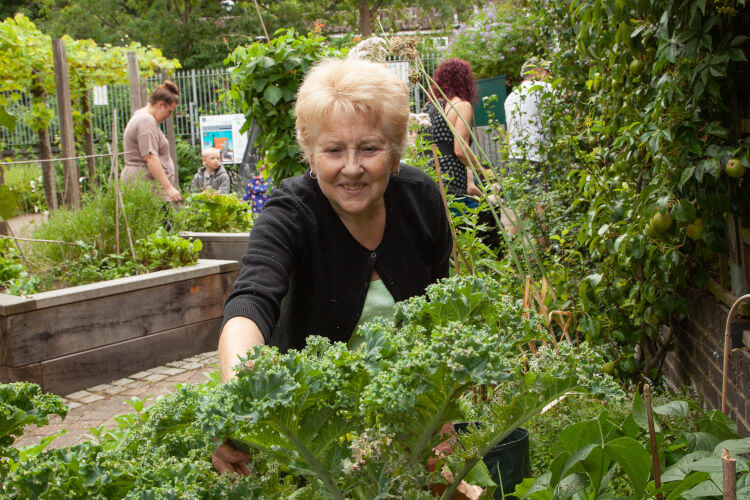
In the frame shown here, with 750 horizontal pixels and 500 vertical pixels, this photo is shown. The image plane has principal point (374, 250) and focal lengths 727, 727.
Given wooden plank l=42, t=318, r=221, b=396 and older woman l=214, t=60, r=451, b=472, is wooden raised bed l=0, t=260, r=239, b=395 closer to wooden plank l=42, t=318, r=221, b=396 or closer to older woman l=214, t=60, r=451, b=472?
wooden plank l=42, t=318, r=221, b=396

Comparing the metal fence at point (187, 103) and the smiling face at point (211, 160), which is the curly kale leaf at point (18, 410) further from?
the metal fence at point (187, 103)

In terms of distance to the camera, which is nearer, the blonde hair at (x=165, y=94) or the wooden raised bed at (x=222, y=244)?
the wooden raised bed at (x=222, y=244)

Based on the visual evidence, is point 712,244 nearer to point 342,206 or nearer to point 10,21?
point 342,206

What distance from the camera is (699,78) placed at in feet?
8.57

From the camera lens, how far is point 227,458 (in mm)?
1212

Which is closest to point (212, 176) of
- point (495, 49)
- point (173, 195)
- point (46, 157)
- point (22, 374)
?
point (173, 195)

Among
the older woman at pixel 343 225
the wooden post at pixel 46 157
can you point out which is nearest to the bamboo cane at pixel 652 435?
the older woman at pixel 343 225

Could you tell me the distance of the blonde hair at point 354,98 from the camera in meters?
2.03

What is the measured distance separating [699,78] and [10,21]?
1076cm

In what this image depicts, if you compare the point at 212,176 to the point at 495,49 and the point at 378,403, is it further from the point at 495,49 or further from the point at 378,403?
the point at 378,403

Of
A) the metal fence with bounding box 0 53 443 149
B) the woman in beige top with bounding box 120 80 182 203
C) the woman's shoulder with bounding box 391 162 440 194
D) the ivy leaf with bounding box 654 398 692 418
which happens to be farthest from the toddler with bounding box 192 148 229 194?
the metal fence with bounding box 0 53 443 149

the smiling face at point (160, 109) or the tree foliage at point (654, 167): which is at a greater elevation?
the smiling face at point (160, 109)

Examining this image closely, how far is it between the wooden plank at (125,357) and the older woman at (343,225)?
11.4 ft

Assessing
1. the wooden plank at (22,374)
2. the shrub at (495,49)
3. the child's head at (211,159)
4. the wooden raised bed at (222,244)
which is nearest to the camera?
the wooden plank at (22,374)
